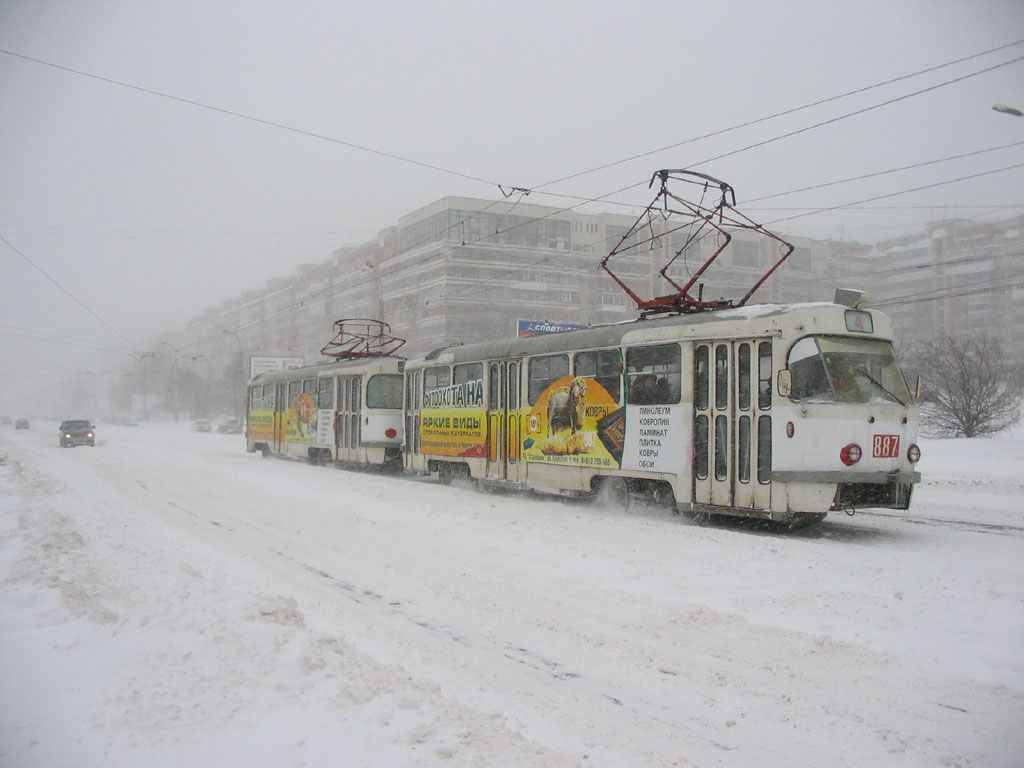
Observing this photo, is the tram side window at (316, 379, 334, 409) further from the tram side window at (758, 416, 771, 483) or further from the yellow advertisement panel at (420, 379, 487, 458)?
the tram side window at (758, 416, 771, 483)

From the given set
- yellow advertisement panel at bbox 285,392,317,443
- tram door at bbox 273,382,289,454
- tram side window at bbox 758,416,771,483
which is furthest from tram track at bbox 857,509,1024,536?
tram door at bbox 273,382,289,454

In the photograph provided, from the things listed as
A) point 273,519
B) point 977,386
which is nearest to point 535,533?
point 273,519

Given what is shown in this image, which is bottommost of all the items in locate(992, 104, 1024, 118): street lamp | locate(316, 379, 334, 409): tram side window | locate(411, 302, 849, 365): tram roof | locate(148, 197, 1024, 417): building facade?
locate(316, 379, 334, 409): tram side window

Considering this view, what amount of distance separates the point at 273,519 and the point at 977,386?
83.7ft

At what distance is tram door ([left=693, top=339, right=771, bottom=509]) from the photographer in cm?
979

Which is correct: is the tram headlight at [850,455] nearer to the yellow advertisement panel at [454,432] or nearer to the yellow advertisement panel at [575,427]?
the yellow advertisement panel at [575,427]

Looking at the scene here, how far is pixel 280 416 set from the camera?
87.1 feet

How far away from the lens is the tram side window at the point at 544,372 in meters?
13.5

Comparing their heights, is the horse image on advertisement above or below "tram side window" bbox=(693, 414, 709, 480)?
above

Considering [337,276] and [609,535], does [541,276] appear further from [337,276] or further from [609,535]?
[609,535]

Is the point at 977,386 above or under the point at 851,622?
above

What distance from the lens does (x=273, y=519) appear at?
11.5m

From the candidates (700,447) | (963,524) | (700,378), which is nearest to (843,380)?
(700,378)

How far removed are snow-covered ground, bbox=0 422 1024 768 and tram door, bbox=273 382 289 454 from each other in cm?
1593
